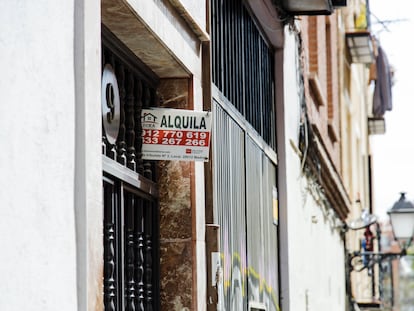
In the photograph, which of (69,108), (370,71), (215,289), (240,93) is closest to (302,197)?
(240,93)

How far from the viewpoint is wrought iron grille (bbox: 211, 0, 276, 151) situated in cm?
878

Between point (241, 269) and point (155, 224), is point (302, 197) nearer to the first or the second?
point (241, 269)

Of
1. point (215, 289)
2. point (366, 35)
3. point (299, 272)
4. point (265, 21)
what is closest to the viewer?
point (215, 289)

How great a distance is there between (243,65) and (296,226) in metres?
3.34

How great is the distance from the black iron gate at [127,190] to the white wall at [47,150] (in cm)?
125

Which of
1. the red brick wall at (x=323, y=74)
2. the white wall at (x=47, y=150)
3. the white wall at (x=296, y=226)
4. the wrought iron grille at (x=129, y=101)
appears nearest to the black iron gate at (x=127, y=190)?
the wrought iron grille at (x=129, y=101)

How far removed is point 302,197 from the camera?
1380 cm

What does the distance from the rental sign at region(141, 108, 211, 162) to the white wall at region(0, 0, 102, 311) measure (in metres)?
1.95

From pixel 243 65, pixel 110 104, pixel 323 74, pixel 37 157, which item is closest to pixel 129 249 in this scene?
pixel 110 104

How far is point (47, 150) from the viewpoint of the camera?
14.6 feet

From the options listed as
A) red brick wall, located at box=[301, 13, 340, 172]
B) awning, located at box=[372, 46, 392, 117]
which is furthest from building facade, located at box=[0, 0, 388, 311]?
awning, located at box=[372, 46, 392, 117]

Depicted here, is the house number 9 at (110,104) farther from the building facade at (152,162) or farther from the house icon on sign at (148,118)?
the house icon on sign at (148,118)

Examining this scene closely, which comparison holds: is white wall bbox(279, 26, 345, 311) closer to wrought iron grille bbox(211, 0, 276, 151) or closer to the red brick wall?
wrought iron grille bbox(211, 0, 276, 151)

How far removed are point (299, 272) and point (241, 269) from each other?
3927 mm
